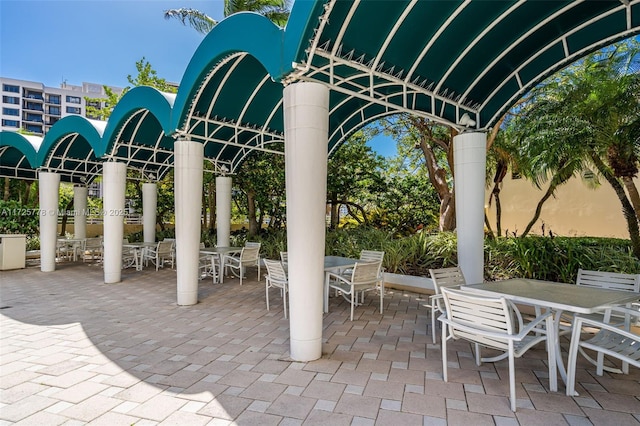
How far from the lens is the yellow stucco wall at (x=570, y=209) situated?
1161cm

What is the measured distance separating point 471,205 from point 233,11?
1239cm

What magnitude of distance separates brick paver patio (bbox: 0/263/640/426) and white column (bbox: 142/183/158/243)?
6.75m

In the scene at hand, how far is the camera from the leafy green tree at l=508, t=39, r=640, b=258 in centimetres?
636

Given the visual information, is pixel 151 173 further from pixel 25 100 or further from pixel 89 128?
pixel 25 100

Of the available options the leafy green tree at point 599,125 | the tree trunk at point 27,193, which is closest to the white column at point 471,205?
the leafy green tree at point 599,125

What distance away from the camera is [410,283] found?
7777 millimetres

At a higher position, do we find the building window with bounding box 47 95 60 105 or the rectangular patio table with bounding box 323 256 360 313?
the building window with bounding box 47 95 60 105

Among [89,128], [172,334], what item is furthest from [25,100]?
[172,334]

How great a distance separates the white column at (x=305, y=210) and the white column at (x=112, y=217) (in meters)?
6.84

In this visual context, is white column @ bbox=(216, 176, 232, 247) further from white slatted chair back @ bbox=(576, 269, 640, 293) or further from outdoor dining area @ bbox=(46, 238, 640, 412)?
white slatted chair back @ bbox=(576, 269, 640, 293)

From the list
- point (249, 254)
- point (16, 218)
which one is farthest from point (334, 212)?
point (16, 218)

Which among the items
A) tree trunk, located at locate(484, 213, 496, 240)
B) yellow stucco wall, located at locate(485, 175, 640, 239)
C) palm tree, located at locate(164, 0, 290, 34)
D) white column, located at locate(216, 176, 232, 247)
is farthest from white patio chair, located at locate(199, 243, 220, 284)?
palm tree, located at locate(164, 0, 290, 34)

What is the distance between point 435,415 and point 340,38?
399 cm

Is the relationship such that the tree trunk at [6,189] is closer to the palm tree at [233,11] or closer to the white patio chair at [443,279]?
the palm tree at [233,11]
